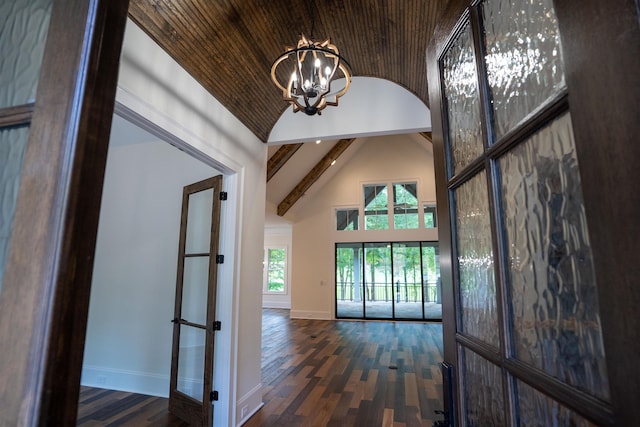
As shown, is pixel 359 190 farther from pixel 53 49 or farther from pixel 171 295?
pixel 53 49

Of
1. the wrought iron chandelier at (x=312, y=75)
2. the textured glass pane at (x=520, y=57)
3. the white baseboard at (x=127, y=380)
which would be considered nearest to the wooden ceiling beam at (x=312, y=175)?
the white baseboard at (x=127, y=380)

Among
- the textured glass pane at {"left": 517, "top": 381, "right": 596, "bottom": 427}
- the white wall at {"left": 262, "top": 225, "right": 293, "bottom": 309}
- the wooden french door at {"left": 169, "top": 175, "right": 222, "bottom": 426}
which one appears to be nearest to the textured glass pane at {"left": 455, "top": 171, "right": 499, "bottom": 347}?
the textured glass pane at {"left": 517, "top": 381, "right": 596, "bottom": 427}

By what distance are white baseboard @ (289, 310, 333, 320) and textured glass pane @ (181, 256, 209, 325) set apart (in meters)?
6.76

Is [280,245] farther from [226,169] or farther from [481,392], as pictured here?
[481,392]

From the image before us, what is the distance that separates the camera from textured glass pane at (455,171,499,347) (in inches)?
31.5

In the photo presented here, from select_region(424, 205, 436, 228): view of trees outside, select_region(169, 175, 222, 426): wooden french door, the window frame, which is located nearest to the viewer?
select_region(169, 175, 222, 426): wooden french door

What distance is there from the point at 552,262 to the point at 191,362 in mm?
3417

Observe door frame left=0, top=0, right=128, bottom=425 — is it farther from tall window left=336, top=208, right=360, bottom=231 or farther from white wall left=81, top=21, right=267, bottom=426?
tall window left=336, top=208, right=360, bottom=231

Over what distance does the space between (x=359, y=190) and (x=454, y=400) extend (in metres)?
9.16

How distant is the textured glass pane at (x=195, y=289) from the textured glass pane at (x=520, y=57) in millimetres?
2990

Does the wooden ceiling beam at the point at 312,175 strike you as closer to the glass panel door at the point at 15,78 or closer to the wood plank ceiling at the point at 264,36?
the wood plank ceiling at the point at 264,36

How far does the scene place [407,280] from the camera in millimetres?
9344

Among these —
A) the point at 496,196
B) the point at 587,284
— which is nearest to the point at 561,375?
the point at 587,284

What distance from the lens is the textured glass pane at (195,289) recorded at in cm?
319
